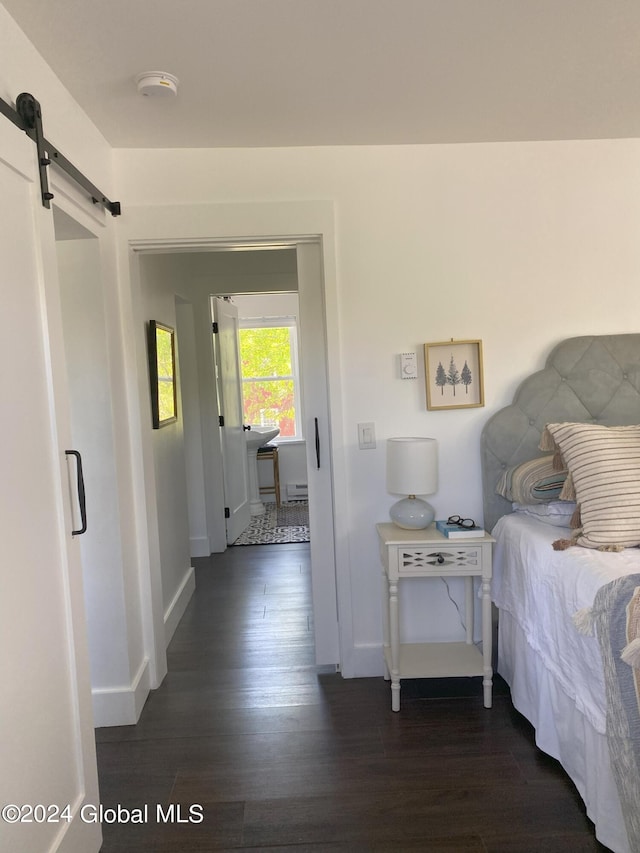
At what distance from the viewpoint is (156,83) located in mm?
1979

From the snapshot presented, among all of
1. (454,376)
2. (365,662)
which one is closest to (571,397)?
(454,376)

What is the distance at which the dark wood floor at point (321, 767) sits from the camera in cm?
182

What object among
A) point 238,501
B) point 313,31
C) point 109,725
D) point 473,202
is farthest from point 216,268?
point 109,725

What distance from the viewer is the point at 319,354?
112 inches

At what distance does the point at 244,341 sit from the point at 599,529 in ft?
17.8

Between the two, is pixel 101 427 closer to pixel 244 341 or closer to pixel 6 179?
pixel 6 179

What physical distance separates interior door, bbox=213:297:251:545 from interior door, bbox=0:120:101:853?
10.4 feet

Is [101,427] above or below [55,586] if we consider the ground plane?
above

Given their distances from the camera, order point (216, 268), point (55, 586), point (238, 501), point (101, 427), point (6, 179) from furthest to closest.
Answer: point (238, 501) → point (216, 268) → point (101, 427) → point (55, 586) → point (6, 179)

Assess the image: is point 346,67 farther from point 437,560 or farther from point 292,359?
point 292,359

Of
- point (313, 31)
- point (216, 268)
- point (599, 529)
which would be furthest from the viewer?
point (216, 268)

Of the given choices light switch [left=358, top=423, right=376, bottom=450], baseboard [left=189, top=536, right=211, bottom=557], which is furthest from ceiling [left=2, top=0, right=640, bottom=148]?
baseboard [left=189, top=536, right=211, bottom=557]

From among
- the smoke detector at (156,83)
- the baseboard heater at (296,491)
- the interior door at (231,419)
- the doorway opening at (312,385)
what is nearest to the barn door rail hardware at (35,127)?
the smoke detector at (156,83)

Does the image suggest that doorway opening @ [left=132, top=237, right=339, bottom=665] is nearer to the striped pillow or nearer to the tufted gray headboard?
the tufted gray headboard
